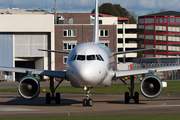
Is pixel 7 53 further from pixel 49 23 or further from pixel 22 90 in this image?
pixel 22 90

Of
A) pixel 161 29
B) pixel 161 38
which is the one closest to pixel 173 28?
pixel 161 29

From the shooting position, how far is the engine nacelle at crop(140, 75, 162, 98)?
23.1 meters

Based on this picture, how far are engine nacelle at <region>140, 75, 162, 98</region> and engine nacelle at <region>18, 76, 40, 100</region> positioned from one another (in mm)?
6566

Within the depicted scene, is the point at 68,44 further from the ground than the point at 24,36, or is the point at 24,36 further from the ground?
the point at 24,36

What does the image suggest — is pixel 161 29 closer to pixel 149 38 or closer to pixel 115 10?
pixel 149 38

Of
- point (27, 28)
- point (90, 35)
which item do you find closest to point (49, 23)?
point (27, 28)

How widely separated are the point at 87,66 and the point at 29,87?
500cm

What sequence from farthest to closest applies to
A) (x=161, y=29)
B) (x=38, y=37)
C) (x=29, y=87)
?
1. (x=161, y=29)
2. (x=38, y=37)
3. (x=29, y=87)

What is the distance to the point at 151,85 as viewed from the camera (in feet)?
76.8

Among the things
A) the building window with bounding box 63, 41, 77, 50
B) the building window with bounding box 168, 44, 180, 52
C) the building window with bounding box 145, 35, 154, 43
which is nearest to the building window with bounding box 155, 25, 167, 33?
the building window with bounding box 145, 35, 154, 43

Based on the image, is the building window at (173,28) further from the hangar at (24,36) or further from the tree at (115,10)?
the tree at (115,10)

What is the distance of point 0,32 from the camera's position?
7950cm

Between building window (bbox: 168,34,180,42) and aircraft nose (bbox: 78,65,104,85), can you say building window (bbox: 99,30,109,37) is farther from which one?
aircraft nose (bbox: 78,65,104,85)

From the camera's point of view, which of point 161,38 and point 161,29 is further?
point 161,38
